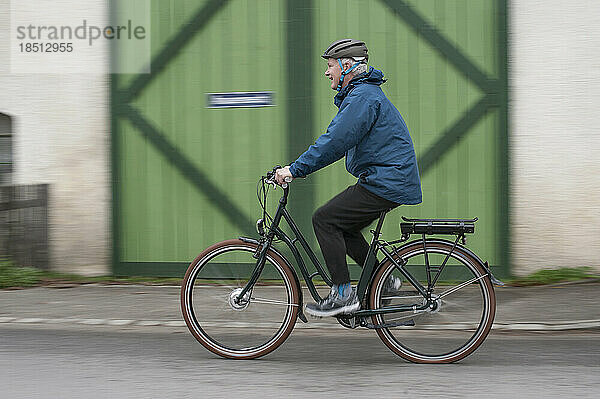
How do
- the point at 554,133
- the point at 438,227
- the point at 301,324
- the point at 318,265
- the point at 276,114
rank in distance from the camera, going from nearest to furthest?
the point at 438,227 < the point at 318,265 < the point at 301,324 < the point at 554,133 < the point at 276,114

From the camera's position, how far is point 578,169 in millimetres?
8539

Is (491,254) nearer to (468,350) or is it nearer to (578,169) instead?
(578,169)

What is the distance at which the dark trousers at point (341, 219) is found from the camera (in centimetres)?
554

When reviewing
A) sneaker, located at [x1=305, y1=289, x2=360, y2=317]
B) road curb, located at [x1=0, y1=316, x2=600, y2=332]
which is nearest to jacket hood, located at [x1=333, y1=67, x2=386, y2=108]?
sneaker, located at [x1=305, y1=289, x2=360, y2=317]

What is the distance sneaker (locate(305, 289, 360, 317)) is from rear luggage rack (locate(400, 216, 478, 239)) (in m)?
0.56

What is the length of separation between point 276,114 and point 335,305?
12.4 ft

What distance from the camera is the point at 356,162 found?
5.59 meters

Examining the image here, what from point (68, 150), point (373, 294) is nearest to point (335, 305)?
point (373, 294)

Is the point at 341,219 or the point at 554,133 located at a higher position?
the point at 554,133

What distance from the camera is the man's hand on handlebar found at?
5.49 m

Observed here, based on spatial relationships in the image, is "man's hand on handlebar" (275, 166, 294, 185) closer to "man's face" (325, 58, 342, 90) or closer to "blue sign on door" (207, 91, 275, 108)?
"man's face" (325, 58, 342, 90)

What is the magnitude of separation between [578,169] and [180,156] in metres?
4.04

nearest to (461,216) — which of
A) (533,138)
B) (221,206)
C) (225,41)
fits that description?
(533,138)

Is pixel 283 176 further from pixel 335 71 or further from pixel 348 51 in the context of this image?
pixel 348 51
